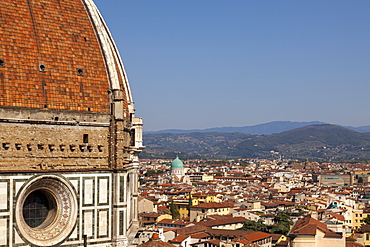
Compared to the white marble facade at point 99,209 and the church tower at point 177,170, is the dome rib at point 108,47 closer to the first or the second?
the white marble facade at point 99,209

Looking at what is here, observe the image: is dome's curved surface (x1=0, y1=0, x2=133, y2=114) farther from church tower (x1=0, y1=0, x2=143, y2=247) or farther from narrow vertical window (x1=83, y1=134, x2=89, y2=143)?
narrow vertical window (x1=83, y1=134, x2=89, y2=143)

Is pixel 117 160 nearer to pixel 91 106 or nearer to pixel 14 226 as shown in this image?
pixel 91 106

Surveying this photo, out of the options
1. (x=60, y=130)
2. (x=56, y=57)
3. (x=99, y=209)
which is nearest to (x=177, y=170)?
(x=99, y=209)

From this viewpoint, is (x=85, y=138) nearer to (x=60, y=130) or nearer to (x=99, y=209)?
(x=60, y=130)

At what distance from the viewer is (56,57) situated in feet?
49.4

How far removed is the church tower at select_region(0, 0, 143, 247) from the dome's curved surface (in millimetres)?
23

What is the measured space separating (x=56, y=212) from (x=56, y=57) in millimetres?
3462

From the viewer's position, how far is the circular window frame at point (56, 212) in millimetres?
14547

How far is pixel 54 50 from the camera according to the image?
15109 millimetres

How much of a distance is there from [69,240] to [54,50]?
4.24 meters

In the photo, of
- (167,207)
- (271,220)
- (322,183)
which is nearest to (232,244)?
(271,220)

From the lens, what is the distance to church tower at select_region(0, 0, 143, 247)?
14.1 m

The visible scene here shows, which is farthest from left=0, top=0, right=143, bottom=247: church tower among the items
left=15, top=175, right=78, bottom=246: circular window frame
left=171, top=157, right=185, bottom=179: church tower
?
left=171, top=157, right=185, bottom=179: church tower

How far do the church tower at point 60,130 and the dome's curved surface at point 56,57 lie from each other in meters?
0.02
